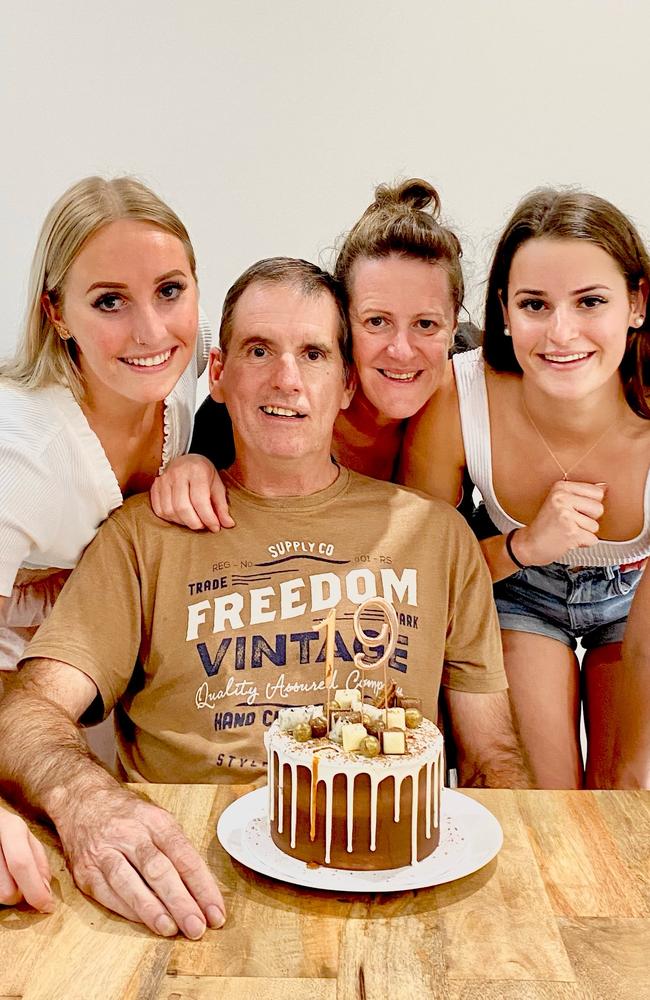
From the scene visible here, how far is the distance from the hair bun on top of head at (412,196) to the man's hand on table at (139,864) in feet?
4.45

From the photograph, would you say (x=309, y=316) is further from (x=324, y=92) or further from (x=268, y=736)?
(x=324, y=92)

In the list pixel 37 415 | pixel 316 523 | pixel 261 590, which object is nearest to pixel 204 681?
pixel 261 590

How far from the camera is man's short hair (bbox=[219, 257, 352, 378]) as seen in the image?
1.98m

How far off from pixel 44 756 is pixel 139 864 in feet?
1.11

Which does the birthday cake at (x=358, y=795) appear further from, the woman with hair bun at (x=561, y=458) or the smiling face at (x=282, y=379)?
the woman with hair bun at (x=561, y=458)

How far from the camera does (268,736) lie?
1267 millimetres

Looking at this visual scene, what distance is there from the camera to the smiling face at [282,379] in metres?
1.94

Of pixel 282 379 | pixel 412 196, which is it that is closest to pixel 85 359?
pixel 282 379

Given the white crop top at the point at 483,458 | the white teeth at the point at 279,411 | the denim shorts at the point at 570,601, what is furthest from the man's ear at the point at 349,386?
the denim shorts at the point at 570,601

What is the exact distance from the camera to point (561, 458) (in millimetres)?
2201

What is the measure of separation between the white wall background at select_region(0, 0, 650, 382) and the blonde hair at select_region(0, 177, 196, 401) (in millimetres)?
908

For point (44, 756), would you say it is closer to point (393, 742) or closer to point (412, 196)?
point (393, 742)

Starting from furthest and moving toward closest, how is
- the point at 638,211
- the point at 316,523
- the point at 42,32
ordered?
the point at 638,211, the point at 42,32, the point at 316,523

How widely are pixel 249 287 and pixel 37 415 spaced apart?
45 centimetres
